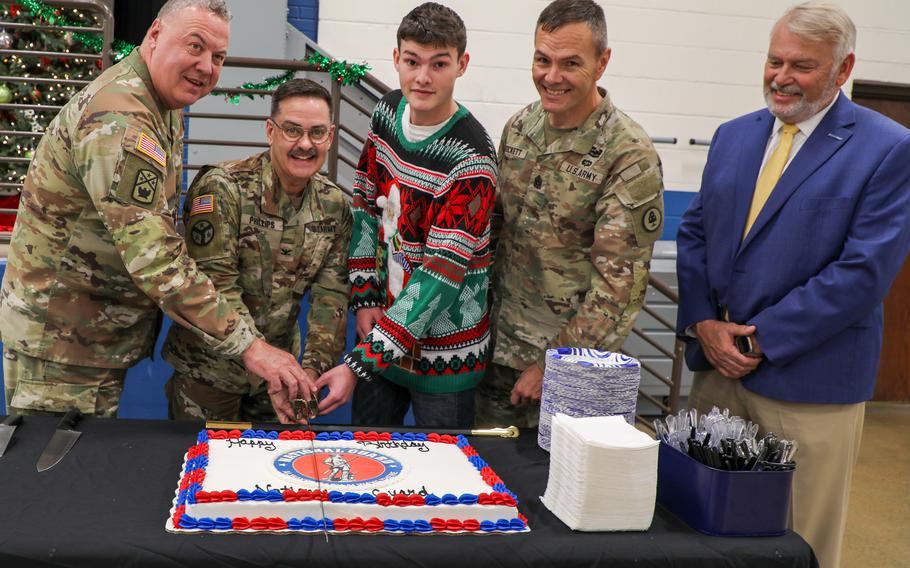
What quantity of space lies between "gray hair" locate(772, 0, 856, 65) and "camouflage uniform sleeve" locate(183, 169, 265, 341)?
1491mm

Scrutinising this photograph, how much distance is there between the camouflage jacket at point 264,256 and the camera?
2084 millimetres

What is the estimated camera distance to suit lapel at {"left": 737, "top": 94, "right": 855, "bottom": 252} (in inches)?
84.4

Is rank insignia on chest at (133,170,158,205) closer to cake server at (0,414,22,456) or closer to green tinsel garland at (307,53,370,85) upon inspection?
cake server at (0,414,22,456)

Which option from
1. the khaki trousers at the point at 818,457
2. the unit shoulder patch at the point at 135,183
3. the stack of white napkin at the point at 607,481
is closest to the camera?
the stack of white napkin at the point at 607,481

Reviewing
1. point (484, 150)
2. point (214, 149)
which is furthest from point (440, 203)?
point (214, 149)

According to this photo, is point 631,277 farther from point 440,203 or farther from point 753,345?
point 440,203

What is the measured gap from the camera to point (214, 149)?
5.44m

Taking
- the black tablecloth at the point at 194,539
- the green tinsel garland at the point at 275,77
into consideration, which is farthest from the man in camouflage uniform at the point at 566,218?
the green tinsel garland at the point at 275,77

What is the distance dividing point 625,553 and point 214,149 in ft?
15.3

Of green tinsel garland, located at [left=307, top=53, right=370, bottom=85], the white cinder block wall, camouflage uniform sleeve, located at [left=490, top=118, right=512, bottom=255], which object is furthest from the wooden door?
camouflage uniform sleeve, located at [left=490, top=118, right=512, bottom=255]

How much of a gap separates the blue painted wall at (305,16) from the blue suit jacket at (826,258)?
4018 mm

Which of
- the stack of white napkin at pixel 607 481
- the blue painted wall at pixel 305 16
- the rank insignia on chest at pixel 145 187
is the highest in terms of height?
the blue painted wall at pixel 305 16

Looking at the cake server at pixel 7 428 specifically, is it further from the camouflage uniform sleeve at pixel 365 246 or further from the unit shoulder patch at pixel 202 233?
the camouflage uniform sleeve at pixel 365 246

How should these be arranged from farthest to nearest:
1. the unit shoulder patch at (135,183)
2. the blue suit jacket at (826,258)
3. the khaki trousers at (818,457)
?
1. the khaki trousers at (818,457)
2. the blue suit jacket at (826,258)
3. the unit shoulder patch at (135,183)
